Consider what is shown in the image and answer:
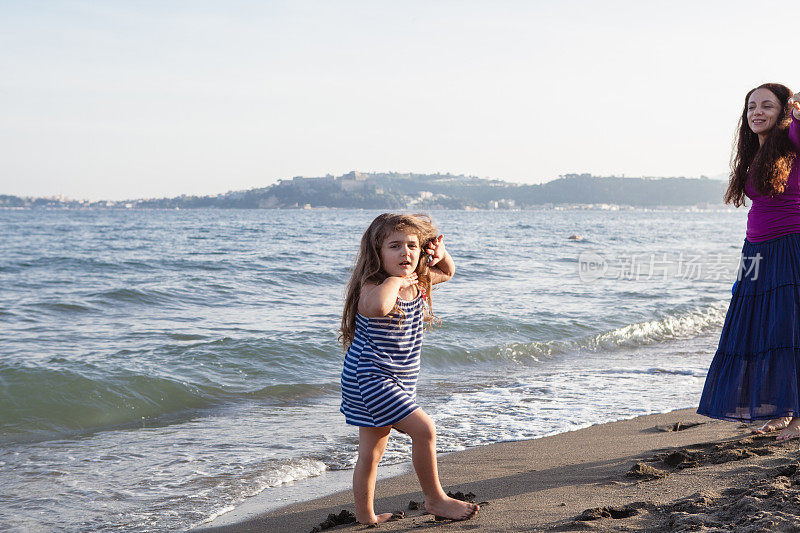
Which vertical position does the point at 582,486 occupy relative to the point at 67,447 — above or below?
above

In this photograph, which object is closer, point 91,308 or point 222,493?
point 222,493

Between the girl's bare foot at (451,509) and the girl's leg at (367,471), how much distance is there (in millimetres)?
244

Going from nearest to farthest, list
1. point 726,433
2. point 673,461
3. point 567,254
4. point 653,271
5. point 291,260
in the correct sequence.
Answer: point 673,461, point 726,433, point 653,271, point 291,260, point 567,254

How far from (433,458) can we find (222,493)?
1484mm

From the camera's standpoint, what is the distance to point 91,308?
1129 cm

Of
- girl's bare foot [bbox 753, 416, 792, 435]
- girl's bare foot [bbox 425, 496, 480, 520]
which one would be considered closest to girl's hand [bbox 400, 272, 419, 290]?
girl's bare foot [bbox 425, 496, 480, 520]

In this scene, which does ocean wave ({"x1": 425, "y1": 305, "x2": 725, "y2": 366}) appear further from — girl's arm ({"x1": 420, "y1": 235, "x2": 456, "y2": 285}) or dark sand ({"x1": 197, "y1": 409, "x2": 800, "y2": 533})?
girl's arm ({"x1": 420, "y1": 235, "x2": 456, "y2": 285})

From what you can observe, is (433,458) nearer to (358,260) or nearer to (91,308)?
(358,260)

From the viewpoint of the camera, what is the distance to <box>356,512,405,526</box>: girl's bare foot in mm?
3068

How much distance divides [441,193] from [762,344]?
Result: 92.1 metres

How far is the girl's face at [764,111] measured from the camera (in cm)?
402

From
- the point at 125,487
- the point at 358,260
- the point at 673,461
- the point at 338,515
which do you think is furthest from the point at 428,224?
the point at 125,487

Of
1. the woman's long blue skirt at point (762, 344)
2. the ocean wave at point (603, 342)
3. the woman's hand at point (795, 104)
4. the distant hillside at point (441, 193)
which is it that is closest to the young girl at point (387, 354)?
the woman's long blue skirt at point (762, 344)

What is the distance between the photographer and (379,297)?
292cm
